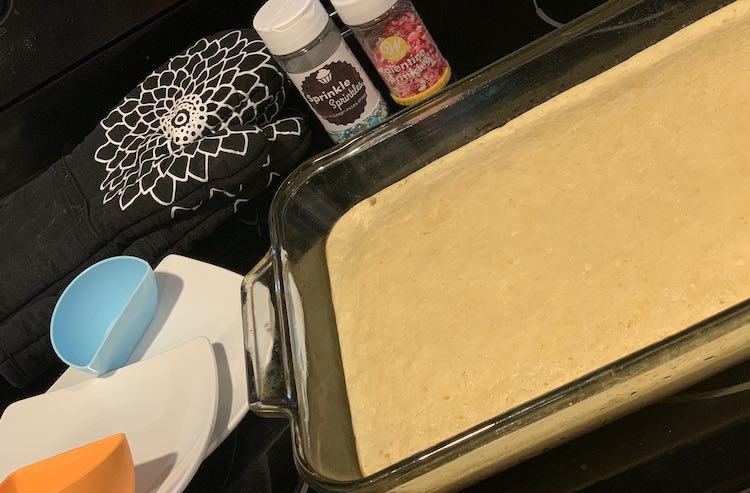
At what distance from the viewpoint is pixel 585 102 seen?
A: 2.82 feet

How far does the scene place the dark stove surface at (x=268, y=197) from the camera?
65 centimetres

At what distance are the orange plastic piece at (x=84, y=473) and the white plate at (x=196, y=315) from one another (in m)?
0.17

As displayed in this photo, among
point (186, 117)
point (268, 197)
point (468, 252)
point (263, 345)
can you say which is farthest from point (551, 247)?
point (186, 117)

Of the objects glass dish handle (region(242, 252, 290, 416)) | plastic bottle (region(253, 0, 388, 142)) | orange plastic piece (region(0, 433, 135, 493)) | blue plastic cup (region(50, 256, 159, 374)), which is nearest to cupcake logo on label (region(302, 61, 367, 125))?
plastic bottle (region(253, 0, 388, 142))

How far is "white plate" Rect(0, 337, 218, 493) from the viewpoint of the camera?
0.83 m

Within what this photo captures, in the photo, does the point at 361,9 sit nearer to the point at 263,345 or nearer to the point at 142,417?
the point at 263,345

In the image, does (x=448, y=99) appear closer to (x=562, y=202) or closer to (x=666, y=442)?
(x=562, y=202)

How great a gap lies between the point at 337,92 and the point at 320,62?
1.8 inches

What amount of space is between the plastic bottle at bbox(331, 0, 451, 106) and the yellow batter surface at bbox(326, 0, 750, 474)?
135 mm

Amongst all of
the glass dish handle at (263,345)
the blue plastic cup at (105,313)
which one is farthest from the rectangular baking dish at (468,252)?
the blue plastic cup at (105,313)

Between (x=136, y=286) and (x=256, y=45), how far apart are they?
424 mm

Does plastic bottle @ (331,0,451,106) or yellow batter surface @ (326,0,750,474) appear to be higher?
plastic bottle @ (331,0,451,106)

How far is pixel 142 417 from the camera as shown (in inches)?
35.5

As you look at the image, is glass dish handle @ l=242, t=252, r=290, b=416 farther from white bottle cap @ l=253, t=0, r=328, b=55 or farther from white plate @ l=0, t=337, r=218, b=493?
white bottle cap @ l=253, t=0, r=328, b=55
